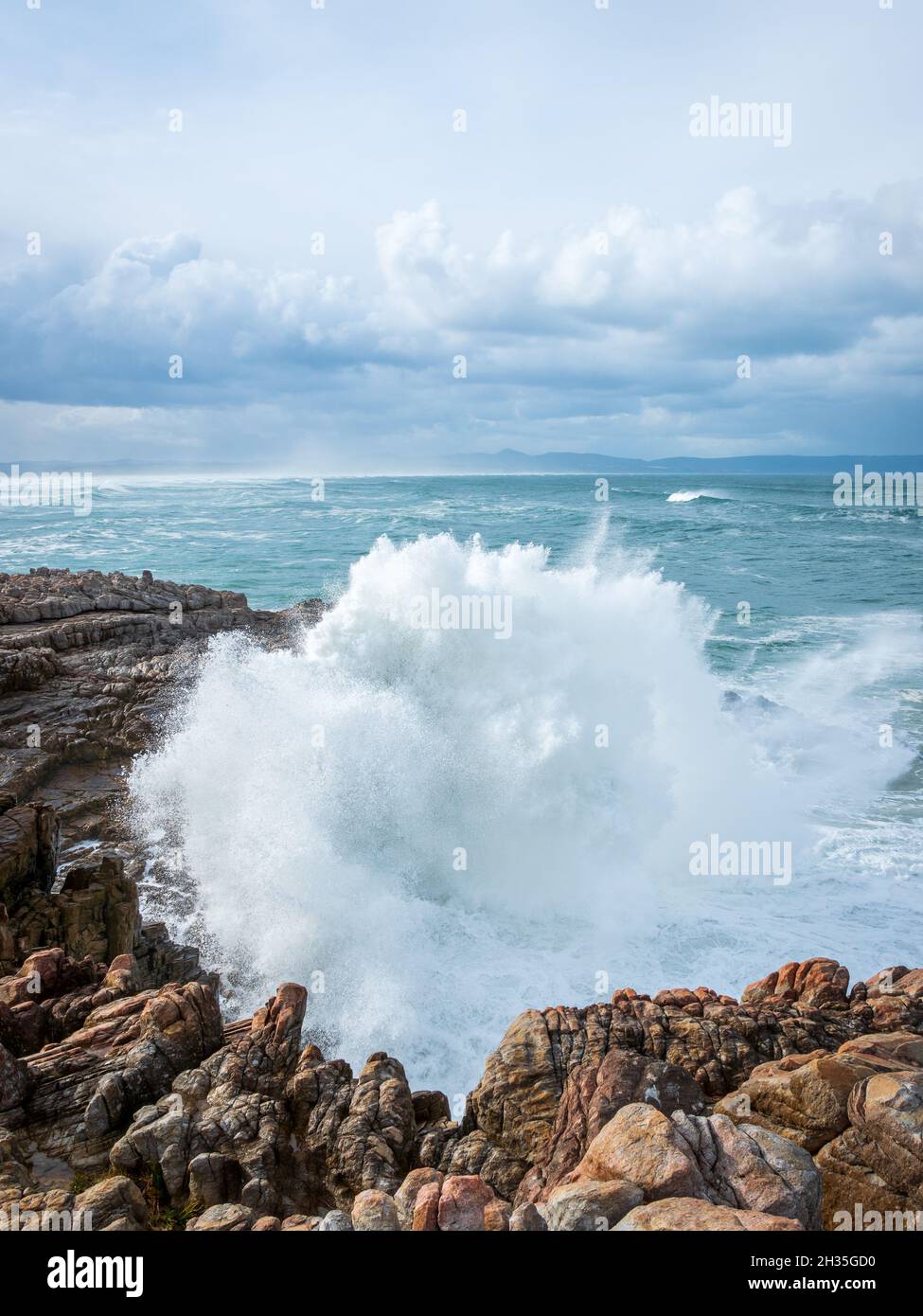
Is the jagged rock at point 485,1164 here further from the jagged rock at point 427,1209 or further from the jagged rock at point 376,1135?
the jagged rock at point 427,1209

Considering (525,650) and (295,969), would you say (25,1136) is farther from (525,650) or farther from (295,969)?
(525,650)

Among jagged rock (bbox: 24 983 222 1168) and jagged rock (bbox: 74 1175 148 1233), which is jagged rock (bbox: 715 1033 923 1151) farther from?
jagged rock (bbox: 24 983 222 1168)

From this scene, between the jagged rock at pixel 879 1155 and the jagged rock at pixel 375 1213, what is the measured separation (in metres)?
2.98

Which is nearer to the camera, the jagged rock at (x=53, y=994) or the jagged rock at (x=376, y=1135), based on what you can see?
the jagged rock at (x=376, y=1135)

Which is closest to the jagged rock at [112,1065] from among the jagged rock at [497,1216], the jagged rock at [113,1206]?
the jagged rock at [113,1206]

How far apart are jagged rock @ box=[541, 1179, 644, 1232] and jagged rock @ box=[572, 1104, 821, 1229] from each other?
169mm

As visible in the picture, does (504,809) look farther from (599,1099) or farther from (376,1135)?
(599,1099)

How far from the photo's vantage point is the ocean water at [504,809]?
1131 cm

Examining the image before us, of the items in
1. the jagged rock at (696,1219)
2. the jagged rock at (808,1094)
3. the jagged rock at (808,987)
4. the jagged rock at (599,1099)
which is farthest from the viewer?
the jagged rock at (808,987)

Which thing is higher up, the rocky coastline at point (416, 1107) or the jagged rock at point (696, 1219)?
the jagged rock at point (696, 1219)

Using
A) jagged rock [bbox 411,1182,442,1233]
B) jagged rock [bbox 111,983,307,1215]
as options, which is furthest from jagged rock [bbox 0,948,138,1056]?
jagged rock [bbox 411,1182,442,1233]

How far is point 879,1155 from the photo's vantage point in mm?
5684
